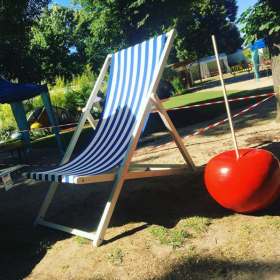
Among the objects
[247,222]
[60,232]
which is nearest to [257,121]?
[247,222]

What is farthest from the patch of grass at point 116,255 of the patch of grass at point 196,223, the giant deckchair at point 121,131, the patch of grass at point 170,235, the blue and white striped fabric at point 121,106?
the blue and white striped fabric at point 121,106

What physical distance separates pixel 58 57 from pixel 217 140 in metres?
31.6

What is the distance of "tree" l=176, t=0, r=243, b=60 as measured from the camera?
37.9 m

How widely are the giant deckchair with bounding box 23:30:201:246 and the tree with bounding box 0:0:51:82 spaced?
653 cm

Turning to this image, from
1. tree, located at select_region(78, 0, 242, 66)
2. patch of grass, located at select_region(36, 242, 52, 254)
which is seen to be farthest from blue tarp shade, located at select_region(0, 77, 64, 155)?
tree, located at select_region(78, 0, 242, 66)

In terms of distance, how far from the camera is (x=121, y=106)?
3881 mm

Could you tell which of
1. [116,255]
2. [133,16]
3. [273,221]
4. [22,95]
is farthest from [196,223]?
[133,16]

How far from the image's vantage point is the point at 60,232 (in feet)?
10.5

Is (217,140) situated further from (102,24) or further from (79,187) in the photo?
(102,24)

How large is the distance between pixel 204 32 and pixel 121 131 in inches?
1542

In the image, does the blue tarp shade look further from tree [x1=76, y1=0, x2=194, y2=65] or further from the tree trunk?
tree [x1=76, y1=0, x2=194, y2=65]

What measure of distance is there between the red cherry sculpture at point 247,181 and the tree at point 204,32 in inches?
1381

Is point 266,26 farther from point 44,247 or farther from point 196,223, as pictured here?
point 44,247

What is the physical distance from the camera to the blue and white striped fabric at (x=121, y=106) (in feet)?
10.9
